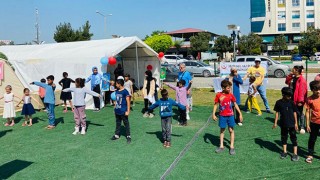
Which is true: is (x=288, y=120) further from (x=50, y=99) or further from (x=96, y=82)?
(x=96, y=82)

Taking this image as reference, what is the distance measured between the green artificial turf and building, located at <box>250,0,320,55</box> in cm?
6617

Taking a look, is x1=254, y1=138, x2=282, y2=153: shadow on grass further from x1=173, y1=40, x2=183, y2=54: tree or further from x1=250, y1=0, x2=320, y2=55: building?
x1=250, y1=0, x2=320, y2=55: building

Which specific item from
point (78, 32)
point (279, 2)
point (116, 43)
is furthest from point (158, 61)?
point (279, 2)

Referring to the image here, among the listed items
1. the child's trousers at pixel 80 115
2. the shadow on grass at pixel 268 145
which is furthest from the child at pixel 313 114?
the child's trousers at pixel 80 115

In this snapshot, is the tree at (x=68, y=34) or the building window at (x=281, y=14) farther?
the building window at (x=281, y=14)

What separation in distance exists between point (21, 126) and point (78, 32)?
3829cm

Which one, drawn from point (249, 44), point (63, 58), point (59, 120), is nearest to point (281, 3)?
point (249, 44)

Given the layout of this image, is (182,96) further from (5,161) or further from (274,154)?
(5,161)

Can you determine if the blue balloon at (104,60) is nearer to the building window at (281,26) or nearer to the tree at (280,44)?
the tree at (280,44)

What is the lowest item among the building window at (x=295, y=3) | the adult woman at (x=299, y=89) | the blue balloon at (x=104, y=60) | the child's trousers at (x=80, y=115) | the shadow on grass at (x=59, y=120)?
the shadow on grass at (x=59, y=120)

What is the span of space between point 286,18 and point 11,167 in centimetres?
7405

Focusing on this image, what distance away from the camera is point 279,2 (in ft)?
237

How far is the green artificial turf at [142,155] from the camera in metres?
5.67

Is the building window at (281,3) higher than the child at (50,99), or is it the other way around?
the building window at (281,3)
